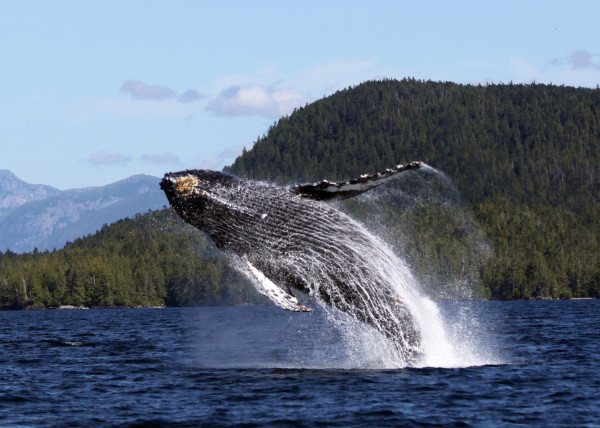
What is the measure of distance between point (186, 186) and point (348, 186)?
3022 mm

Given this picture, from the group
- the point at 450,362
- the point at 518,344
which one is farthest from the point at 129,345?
the point at 450,362

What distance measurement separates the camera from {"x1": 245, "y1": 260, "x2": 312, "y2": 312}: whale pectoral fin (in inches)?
632

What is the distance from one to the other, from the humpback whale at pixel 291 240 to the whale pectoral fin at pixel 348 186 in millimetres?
29

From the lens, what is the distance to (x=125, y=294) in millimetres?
156750

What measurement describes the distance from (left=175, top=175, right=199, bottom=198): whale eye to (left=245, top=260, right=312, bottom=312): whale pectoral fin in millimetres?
1723

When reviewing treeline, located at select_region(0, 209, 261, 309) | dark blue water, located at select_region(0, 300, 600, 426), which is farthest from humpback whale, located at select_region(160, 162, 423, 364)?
treeline, located at select_region(0, 209, 261, 309)

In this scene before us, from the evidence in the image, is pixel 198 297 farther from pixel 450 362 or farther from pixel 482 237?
pixel 450 362

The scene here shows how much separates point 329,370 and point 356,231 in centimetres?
596

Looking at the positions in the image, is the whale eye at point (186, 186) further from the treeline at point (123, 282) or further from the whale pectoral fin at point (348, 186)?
the treeline at point (123, 282)

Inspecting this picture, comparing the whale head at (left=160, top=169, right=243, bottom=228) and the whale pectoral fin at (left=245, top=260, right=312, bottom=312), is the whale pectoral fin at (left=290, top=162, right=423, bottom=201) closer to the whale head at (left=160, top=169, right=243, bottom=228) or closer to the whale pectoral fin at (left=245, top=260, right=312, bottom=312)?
the whale head at (left=160, top=169, right=243, bottom=228)

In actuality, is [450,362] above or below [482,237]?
below

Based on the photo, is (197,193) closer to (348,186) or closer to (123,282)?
(348,186)

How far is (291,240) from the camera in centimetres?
1622

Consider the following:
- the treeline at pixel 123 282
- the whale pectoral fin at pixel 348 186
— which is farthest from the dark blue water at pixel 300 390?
the treeline at pixel 123 282
